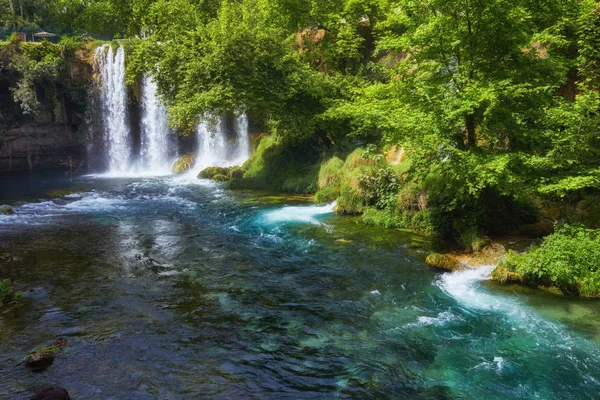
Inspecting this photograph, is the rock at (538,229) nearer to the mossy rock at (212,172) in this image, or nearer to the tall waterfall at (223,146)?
the mossy rock at (212,172)

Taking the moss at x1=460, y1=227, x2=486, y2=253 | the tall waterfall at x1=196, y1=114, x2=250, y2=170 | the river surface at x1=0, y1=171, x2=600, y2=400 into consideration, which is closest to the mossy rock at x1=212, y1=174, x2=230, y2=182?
the tall waterfall at x1=196, y1=114, x2=250, y2=170

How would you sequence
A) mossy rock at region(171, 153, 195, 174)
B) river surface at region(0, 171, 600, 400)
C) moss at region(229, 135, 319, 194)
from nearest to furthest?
river surface at region(0, 171, 600, 400) < moss at region(229, 135, 319, 194) < mossy rock at region(171, 153, 195, 174)

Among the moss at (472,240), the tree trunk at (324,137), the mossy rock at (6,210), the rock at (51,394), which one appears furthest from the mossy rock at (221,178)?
the rock at (51,394)

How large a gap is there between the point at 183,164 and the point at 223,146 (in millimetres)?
3713

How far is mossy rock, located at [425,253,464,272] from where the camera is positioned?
13328 millimetres

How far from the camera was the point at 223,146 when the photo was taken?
1484 inches

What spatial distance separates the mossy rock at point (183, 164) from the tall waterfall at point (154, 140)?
1.76 meters

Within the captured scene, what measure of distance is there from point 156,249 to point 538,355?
12.5 meters

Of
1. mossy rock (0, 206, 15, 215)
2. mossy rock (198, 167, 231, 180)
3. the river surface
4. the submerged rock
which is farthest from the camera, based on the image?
mossy rock (198, 167, 231, 180)

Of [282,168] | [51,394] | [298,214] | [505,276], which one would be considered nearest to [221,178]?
[282,168]

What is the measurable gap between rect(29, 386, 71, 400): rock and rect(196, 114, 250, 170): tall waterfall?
29.7m

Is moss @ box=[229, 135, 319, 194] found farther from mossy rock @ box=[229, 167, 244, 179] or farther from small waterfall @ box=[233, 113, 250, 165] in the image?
small waterfall @ box=[233, 113, 250, 165]

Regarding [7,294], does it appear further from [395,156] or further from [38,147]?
[38,147]

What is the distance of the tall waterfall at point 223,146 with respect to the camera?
36.9 metres
